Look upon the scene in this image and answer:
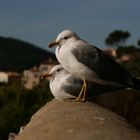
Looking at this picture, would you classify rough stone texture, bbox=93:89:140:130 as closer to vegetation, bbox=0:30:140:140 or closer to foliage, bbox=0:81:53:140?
vegetation, bbox=0:30:140:140

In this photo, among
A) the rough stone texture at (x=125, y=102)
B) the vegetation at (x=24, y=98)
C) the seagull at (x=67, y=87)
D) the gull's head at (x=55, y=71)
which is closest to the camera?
the rough stone texture at (x=125, y=102)

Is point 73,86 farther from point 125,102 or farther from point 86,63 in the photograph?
point 125,102

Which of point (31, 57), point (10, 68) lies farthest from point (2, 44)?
point (10, 68)

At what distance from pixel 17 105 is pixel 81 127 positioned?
4613 centimetres

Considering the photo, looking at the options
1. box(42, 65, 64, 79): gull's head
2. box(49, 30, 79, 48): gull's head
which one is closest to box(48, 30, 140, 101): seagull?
box(49, 30, 79, 48): gull's head

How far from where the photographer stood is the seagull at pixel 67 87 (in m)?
7.84

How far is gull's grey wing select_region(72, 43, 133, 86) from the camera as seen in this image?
25.0 ft

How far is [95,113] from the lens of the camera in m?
5.52

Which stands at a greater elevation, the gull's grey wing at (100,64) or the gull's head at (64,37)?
the gull's head at (64,37)

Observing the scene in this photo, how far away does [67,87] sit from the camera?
7.84 meters

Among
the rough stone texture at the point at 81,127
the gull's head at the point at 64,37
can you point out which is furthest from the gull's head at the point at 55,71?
the rough stone texture at the point at 81,127

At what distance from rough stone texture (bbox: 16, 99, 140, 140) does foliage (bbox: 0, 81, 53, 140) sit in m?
35.8

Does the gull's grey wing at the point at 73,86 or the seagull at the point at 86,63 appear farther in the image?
the gull's grey wing at the point at 73,86

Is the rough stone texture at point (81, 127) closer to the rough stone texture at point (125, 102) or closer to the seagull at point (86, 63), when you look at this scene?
the rough stone texture at point (125, 102)
